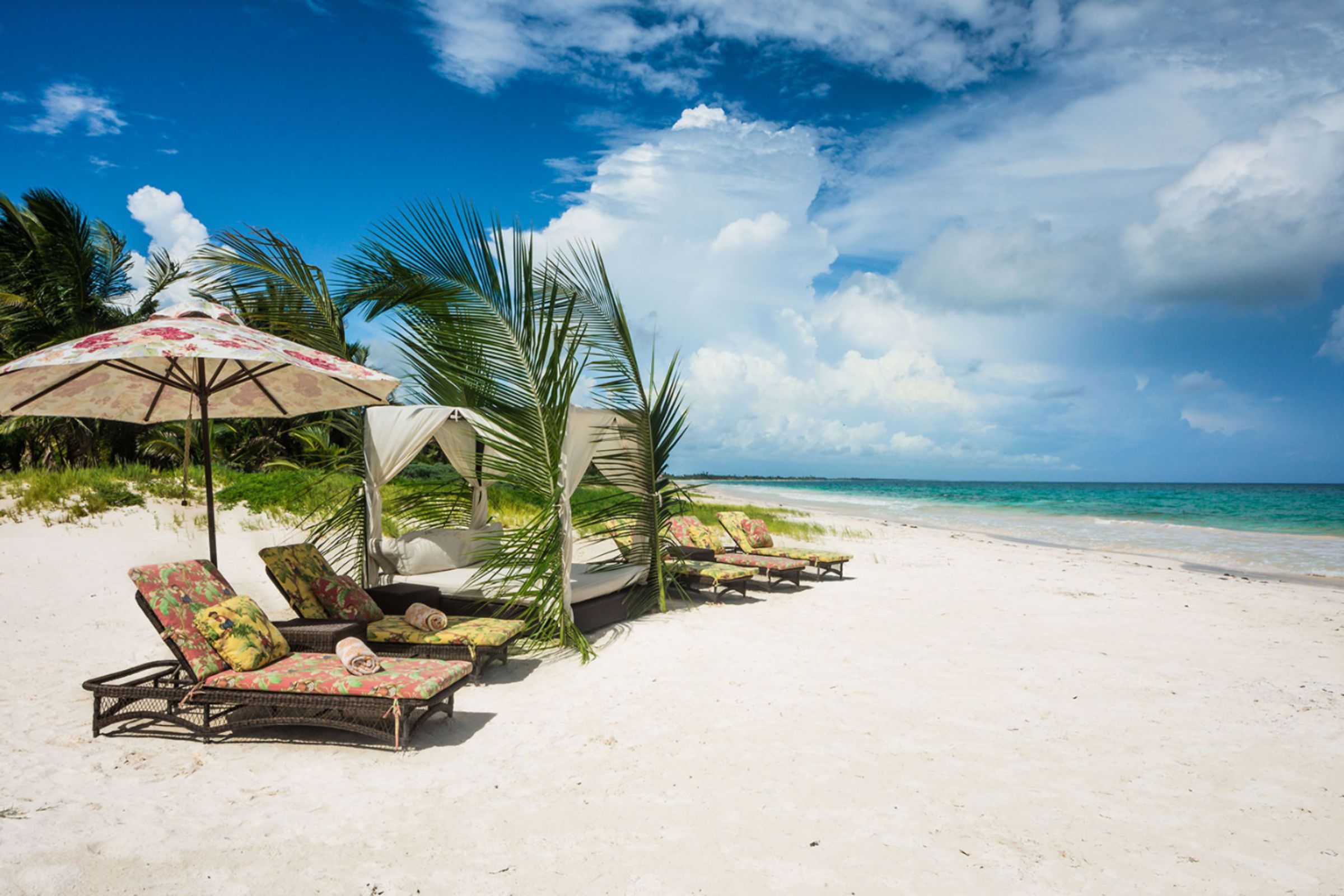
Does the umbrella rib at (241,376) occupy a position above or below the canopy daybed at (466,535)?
above

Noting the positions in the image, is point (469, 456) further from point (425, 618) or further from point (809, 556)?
point (809, 556)

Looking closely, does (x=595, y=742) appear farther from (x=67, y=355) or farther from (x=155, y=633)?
(x=155, y=633)

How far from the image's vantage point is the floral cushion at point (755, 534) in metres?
10.0

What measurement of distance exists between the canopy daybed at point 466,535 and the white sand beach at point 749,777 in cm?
45

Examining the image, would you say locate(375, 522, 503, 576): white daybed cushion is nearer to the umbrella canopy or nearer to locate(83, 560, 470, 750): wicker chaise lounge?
the umbrella canopy

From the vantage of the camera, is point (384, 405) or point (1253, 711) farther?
point (384, 405)

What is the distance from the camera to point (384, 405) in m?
6.79

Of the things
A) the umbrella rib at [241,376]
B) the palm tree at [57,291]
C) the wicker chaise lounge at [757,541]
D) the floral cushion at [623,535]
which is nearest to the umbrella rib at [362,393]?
the umbrella rib at [241,376]

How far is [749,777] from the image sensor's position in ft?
12.0

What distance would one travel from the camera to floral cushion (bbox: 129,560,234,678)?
417cm

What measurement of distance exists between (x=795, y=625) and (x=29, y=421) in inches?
705

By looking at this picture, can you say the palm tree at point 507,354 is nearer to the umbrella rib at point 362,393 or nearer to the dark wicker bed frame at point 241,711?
the umbrella rib at point 362,393

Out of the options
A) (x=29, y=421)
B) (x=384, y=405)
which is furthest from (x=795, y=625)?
(x=29, y=421)

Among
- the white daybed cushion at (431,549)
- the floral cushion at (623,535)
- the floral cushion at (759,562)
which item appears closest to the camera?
the white daybed cushion at (431,549)
